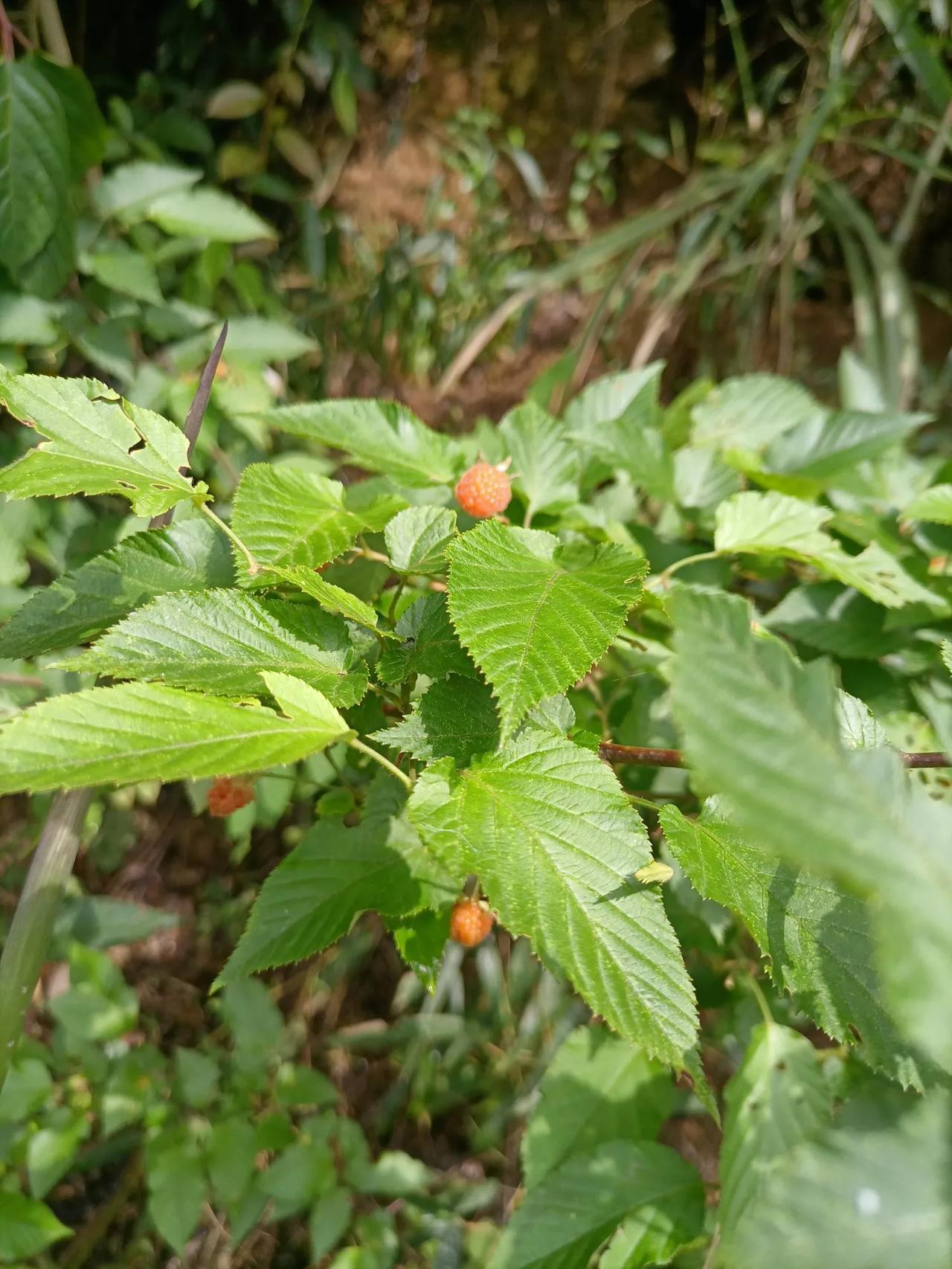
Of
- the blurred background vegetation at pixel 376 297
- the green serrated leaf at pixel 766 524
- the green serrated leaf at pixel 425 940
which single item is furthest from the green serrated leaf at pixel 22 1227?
the green serrated leaf at pixel 766 524

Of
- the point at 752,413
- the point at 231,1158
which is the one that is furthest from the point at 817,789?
the point at 231,1158

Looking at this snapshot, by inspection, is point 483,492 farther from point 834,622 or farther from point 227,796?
point 834,622

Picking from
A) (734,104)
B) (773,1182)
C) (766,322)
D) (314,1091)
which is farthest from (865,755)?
(734,104)

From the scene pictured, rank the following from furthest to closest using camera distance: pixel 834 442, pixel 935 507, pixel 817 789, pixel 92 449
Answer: pixel 834 442, pixel 935 507, pixel 92 449, pixel 817 789

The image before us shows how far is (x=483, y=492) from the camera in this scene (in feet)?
1.83

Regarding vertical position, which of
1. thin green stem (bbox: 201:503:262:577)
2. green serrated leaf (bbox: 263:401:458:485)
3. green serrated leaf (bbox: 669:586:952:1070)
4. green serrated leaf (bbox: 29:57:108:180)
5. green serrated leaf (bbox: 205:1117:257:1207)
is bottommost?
green serrated leaf (bbox: 205:1117:257:1207)

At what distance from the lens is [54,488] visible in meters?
0.44

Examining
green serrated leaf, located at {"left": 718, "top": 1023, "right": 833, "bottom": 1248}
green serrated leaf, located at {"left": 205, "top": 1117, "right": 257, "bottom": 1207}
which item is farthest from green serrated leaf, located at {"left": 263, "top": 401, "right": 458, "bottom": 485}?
green serrated leaf, located at {"left": 205, "top": 1117, "right": 257, "bottom": 1207}

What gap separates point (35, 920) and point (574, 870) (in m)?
0.32

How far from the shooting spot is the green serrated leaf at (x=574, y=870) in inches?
14.6

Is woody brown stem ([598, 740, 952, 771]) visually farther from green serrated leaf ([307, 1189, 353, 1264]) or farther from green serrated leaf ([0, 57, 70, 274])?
green serrated leaf ([0, 57, 70, 274])

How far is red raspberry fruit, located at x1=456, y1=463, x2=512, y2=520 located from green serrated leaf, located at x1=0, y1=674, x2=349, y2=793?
9.1 inches

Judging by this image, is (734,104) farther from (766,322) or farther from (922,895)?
(922,895)

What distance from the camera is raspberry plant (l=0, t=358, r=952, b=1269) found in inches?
9.3
